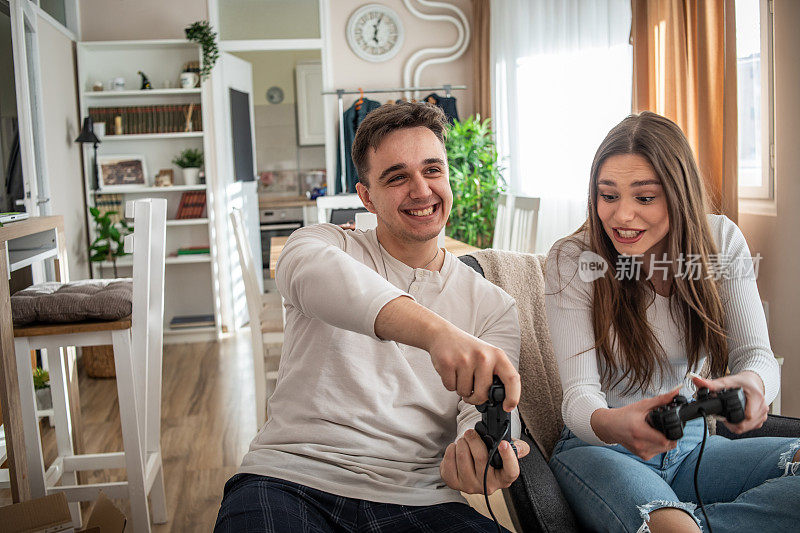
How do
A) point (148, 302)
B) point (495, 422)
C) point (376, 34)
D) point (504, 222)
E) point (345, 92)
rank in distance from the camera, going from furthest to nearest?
point (376, 34) → point (345, 92) → point (504, 222) → point (148, 302) → point (495, 422)

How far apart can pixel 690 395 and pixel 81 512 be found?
6.87ft

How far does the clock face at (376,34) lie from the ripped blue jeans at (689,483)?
4718 millimetres

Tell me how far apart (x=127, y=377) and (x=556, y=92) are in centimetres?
344

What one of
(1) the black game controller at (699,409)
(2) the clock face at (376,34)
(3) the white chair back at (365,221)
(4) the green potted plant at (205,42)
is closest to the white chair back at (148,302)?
(3) the white chair back at (365,221)

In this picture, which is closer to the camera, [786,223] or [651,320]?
[651,320]

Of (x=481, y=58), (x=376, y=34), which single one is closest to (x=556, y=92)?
(x=481, y=58)

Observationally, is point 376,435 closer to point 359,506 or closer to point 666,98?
point 359,506

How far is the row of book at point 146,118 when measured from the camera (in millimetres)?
5184

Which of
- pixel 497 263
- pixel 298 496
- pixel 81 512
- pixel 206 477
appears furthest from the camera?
pixel 206 477

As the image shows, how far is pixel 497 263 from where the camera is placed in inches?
70.6

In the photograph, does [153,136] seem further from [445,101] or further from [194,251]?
[445,101]

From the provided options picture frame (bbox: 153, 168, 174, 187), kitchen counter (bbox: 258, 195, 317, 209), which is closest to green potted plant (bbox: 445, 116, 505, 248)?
kitchen counter (bbox: 258, 195, 317, 209)

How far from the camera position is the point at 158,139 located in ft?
17.6

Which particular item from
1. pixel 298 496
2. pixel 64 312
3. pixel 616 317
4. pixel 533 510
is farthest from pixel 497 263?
pixel 64 312
